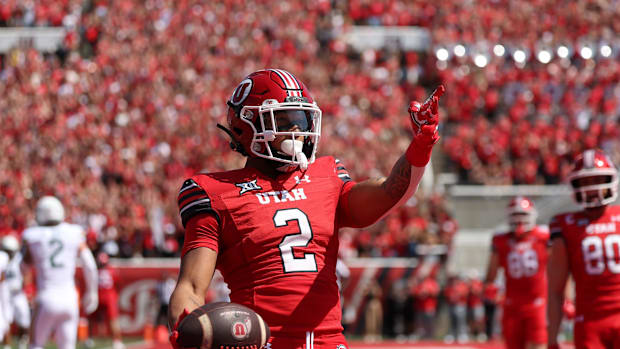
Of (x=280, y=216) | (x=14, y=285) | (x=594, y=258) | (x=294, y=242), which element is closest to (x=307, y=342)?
(x=294, y=242)

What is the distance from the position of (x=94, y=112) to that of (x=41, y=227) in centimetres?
1197

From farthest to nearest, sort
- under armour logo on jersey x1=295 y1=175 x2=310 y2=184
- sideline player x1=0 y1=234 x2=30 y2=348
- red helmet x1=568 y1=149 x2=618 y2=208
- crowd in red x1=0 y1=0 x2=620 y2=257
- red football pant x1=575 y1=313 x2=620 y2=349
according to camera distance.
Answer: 1. crowd in red x1=0 y1=0 x2=620 y2=257
2. sideline player x1=0 y1=234 x2=30 y2=348
3. red helmet x1=568 y1=149 x2=618 y2=208
4. red football pant x1=575 y1=313 x2=620 y2=349
5. under armour logo on jersey x1=295 y1=175 x2=310 y2=184

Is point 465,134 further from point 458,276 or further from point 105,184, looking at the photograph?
point 105,184

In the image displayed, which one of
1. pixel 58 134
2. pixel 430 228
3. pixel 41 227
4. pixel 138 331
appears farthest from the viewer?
pixel 58 134

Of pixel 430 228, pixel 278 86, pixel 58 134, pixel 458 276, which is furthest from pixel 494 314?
pixel 278 86

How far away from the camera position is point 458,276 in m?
16.8

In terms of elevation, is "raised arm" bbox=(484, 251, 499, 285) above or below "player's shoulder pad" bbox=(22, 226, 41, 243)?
below

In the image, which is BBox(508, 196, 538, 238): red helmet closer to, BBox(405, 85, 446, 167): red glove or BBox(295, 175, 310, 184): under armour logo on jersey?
BBox(295, 175, 310, 184): under armour logo on jersey

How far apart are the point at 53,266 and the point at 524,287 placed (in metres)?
4.26

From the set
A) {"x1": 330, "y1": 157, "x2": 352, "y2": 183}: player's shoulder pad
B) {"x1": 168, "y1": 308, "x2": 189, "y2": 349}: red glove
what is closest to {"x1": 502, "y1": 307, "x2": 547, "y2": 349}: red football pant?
{"x1": 330, "y1": 157, "x2": 352, "y2": 183}: player's shoulder pad

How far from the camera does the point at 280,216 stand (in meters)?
3.42

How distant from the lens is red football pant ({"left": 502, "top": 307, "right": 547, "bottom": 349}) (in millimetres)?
8453

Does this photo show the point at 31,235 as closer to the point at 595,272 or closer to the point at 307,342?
the point at 595,272

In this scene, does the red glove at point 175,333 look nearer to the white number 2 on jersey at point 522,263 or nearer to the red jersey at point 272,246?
the red jersey at point 272,246
